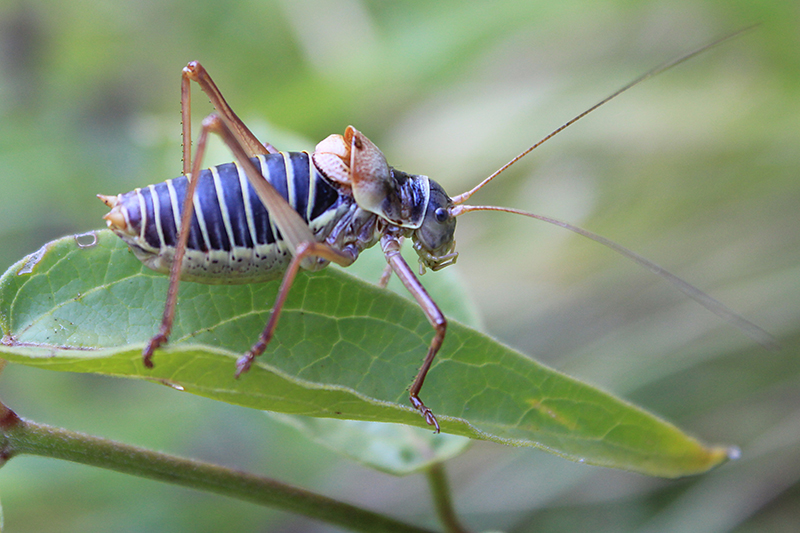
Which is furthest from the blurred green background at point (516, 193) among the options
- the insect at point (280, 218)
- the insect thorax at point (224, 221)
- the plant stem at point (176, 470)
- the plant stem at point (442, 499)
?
the plant stem at point (176, 470)

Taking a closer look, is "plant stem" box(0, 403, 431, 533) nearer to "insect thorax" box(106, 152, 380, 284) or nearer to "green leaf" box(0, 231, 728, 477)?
"green leaf" box(0, 231, 728, 477)

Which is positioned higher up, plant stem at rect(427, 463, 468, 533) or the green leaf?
the green leaf

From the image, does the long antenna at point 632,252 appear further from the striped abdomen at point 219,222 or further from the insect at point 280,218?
the striped abdomen at point 219,222

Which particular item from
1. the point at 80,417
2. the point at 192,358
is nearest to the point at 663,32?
the point at 192,358

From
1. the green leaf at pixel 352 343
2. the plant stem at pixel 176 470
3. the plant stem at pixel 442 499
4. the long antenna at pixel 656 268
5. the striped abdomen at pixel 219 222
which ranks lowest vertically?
the plant stem at pixel 176 470

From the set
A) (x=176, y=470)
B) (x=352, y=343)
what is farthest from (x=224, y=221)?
(x=176, y=470)

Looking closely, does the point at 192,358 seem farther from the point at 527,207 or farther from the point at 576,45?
the point at 576,45

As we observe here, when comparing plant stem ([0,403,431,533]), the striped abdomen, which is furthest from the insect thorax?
Answer: plant stem ([0,403,431,533])
